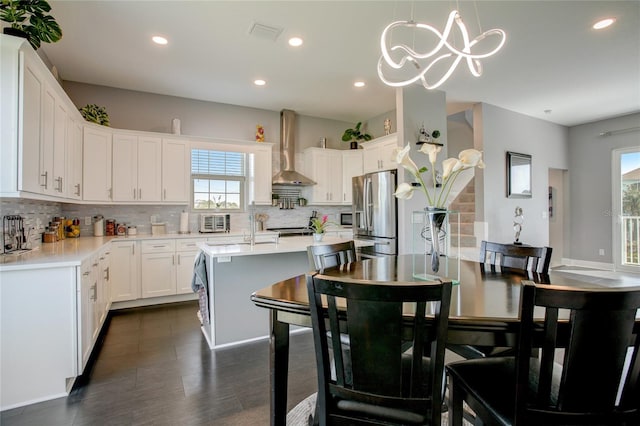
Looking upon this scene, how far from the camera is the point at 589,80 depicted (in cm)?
414

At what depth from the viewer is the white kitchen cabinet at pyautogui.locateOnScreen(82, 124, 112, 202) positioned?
385cm

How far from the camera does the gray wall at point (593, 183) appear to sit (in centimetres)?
592

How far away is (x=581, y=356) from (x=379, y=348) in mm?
567

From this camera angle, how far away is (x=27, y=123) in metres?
2.14

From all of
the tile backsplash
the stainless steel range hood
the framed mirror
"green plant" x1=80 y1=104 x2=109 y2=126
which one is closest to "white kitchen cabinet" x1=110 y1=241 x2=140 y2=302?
the tile backsplash

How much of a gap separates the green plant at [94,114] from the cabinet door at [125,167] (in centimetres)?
22

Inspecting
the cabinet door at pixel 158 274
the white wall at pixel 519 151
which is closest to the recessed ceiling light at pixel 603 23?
Answer: the white wall at pixel 519 151

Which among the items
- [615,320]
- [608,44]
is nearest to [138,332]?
[615,320]

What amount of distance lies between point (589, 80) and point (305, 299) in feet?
16.7

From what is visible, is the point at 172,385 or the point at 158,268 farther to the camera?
the point at 158,268

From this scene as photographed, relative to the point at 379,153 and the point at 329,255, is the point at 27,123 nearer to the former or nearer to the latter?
the point at 329,255

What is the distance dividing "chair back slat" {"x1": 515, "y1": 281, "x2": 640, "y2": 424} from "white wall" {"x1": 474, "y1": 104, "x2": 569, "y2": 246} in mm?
4427

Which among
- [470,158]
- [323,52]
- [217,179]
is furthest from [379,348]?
[217,179]

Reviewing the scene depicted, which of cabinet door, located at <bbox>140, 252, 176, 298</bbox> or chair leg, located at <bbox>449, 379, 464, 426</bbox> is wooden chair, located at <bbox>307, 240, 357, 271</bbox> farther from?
cabinet door, located at <bbox>140, 252, 176, 298</bbox>
